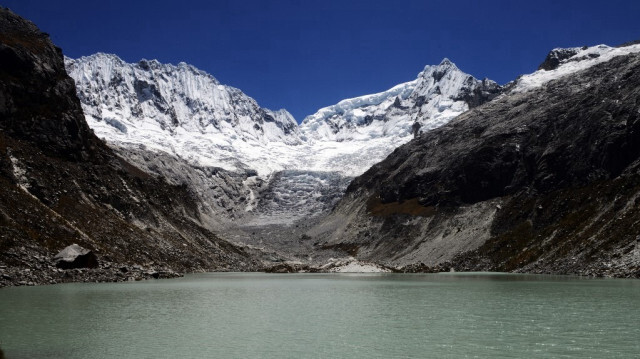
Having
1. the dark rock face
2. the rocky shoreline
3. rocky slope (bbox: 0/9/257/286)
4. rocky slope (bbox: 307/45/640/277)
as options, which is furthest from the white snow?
the dark rock face

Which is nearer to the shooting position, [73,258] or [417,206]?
[73,258]

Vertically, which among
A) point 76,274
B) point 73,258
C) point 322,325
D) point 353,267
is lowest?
point 322,325

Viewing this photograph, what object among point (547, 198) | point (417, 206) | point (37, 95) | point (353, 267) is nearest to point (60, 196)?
point (37, 95)

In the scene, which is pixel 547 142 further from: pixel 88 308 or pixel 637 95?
pixel 88 308

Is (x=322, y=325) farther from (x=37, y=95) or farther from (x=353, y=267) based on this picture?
(x=37, y=95)

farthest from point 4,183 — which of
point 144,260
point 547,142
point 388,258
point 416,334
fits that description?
point 547,142
